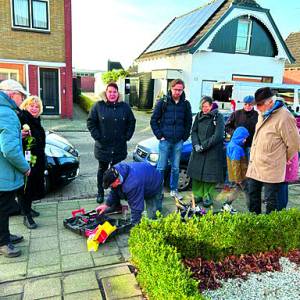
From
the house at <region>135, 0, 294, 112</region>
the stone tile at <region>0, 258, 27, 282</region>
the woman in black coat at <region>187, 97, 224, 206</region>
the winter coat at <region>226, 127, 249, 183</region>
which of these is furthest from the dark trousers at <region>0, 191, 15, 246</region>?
the house at <region>135, 0, 294, 112</region>

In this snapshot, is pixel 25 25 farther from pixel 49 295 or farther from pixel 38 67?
pixel 49 295

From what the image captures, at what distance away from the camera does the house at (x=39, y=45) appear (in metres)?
13.9

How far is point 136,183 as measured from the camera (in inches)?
143

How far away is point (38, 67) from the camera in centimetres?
1459

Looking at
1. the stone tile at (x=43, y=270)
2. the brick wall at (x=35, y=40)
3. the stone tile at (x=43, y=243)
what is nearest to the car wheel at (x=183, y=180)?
the stone tile at (x=43, y=243)

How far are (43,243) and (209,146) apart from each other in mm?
2666

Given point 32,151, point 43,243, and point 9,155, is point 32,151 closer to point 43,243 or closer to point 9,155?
point 9,155

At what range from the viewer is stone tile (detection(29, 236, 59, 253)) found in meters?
3.64

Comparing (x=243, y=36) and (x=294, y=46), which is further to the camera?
(x=294, y=46)

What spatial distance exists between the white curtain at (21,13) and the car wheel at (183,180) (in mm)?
12034

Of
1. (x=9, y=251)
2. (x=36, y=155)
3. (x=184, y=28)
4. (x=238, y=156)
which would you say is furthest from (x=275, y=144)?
(x=184, y=28)

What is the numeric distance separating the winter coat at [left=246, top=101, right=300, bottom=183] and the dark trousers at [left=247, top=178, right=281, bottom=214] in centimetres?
13

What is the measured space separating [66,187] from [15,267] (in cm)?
279

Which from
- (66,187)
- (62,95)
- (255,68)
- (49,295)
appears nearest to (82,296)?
(49,295)
